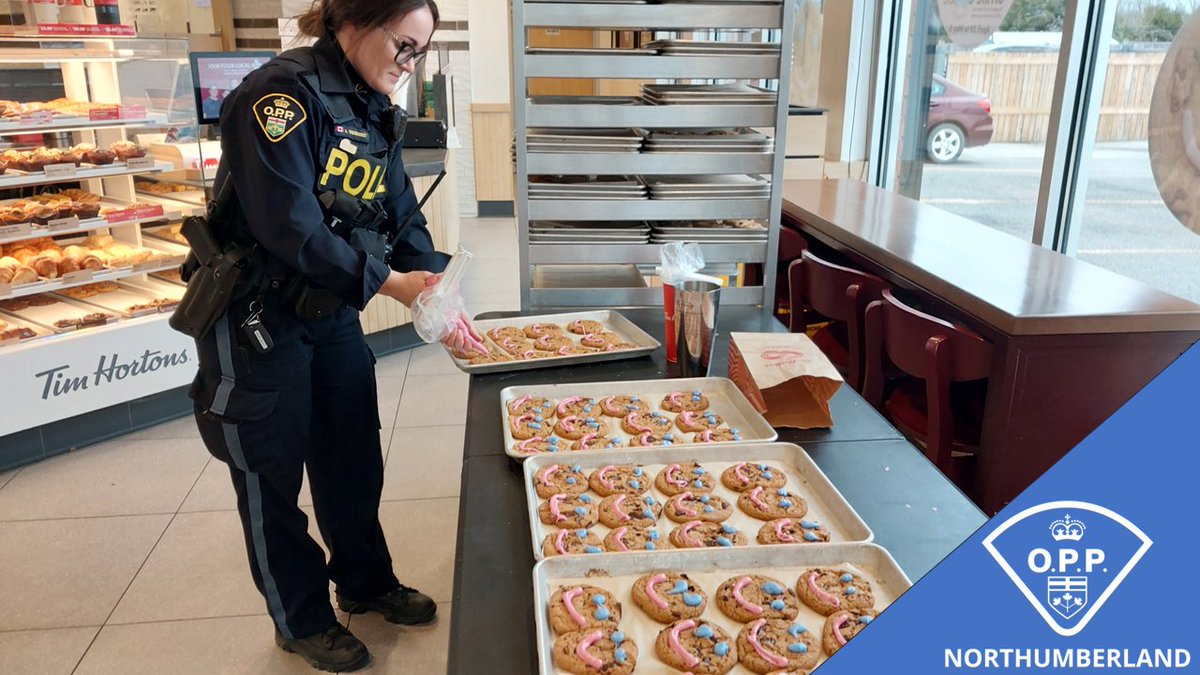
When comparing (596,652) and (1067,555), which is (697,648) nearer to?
(596,652)

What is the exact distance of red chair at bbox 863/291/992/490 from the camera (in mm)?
2270

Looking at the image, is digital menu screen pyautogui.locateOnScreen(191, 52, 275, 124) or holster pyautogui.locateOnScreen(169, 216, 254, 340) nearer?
holster pyautogui.locateOnScreen(169, 216, 254, 340)

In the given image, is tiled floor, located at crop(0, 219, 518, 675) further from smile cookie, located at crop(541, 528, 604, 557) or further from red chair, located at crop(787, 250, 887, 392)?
red chair, located at crop(787, 250, 887, 392)

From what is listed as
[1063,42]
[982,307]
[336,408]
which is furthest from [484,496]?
[1063,42]

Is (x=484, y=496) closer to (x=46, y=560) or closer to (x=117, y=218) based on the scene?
(x=46, y=560)

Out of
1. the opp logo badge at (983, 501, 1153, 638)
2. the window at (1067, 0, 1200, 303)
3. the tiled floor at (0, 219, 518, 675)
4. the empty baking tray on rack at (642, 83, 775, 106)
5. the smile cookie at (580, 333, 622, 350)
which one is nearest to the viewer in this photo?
the opp logo badge at (983, 501, 1153, 638)

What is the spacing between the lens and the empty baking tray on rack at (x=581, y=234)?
2.32 metres

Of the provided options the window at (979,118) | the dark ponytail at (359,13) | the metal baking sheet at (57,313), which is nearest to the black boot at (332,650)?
the dark ponytail at (359,13)

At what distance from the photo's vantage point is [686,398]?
1.73m

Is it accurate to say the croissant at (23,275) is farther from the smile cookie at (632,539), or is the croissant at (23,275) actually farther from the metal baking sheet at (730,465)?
the smile cookie at (632,539)

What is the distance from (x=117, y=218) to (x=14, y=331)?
24.0 inches

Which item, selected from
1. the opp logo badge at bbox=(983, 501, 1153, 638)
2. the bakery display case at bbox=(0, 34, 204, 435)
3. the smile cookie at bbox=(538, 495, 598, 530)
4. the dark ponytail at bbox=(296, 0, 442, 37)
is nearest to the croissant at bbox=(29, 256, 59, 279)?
the bakery display case at bbox=(0, 34, 204, 435)

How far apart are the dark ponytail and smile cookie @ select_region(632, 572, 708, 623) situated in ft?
4.04

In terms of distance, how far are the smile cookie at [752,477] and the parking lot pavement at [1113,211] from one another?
203cm
